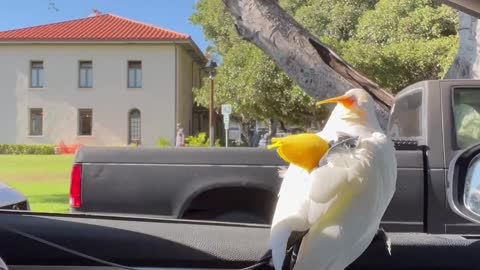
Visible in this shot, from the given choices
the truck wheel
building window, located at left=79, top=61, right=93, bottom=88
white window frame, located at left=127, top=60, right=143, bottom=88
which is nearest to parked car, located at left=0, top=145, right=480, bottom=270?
the truck wheel

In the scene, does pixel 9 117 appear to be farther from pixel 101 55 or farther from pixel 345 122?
pixel 345 122

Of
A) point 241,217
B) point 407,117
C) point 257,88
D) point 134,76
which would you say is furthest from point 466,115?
point 134,76

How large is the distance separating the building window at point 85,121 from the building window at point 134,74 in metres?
3.02

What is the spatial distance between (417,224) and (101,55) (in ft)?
104

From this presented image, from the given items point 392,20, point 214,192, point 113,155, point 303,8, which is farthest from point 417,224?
point 303,8

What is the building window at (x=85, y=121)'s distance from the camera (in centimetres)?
3441

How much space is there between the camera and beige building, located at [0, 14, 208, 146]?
1319 inches

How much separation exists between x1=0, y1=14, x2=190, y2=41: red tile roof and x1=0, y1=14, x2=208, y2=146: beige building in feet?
0.19

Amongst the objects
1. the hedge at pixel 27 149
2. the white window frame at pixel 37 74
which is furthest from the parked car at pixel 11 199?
the white window frame at pixel 37 74

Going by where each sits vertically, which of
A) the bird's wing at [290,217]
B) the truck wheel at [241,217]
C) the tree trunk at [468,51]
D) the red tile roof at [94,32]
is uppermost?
the red tile roof at [94,32]

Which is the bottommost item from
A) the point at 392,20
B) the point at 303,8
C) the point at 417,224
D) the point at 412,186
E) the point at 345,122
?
the point at 417,224

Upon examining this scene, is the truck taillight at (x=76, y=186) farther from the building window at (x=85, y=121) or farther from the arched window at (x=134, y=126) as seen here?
the building window at (x=85, y=121)

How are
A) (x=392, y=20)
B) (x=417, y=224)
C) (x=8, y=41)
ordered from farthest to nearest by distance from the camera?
(x=8, y=41) < (x=392, y=20) < (x=417, y=224)

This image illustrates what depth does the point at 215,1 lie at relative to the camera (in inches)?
1214
